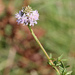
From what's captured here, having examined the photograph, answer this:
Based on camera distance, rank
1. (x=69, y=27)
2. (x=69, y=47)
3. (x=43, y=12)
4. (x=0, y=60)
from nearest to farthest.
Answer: (x=0, y=60), (x=69, y=47), (x=69, y=27), (x=43, y=12)

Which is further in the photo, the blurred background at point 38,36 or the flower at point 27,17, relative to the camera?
the blurred background at point 38,36

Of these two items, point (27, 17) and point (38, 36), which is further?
point (38, 36)

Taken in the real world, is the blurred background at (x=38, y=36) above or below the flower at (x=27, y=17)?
above

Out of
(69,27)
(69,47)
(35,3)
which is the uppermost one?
(35,3)

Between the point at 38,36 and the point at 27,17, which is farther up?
the point at 38,36

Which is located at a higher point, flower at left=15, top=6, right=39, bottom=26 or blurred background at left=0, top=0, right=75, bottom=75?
blurred background at left=0, top=0, right=75, bottom=75

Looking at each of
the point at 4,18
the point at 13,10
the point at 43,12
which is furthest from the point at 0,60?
the point at 43,12

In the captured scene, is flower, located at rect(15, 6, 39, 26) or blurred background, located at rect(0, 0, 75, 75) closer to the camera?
flower, located at rect(15, 6, 39, 26)

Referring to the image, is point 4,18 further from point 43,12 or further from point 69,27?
point 69,27
